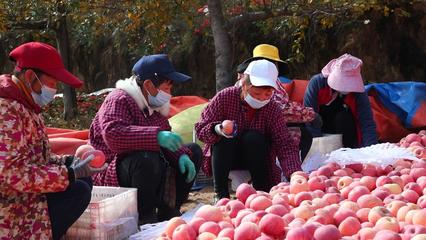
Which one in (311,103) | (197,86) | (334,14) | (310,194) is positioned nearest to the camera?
(310,194)

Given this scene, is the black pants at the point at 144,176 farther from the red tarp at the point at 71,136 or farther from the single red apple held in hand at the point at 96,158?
the red tarp at the point at 71,136

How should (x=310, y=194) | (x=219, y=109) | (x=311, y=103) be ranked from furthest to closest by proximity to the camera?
(x=311, y=103), (x=219, y=109), (x=310, y=194)

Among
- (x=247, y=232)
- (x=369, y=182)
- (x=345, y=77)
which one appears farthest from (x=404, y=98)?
(x=247, y=232)

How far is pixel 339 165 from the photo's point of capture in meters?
3.65

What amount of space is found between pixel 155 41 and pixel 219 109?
3.32 meters

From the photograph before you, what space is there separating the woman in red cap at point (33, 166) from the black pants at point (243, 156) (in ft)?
3.86

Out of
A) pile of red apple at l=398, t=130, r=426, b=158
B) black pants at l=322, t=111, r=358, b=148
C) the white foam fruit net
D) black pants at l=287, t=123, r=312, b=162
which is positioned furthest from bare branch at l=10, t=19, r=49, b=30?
the white foam fruit net

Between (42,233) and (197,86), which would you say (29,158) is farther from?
(197,86)

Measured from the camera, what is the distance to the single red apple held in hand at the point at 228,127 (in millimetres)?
3702

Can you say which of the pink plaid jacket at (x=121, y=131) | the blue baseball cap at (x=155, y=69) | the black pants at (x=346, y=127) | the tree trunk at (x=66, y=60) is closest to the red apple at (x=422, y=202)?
the pink plaid jacket at (x=121, y=131)

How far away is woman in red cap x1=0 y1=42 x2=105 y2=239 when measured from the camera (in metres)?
2.47

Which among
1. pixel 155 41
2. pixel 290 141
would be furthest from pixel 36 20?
pixel 290 141

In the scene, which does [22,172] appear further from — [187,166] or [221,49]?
[221,49]

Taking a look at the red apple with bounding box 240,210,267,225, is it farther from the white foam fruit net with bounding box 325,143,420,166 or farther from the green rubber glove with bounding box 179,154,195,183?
the white foam fruit net with bounding box 325,143,420,166
